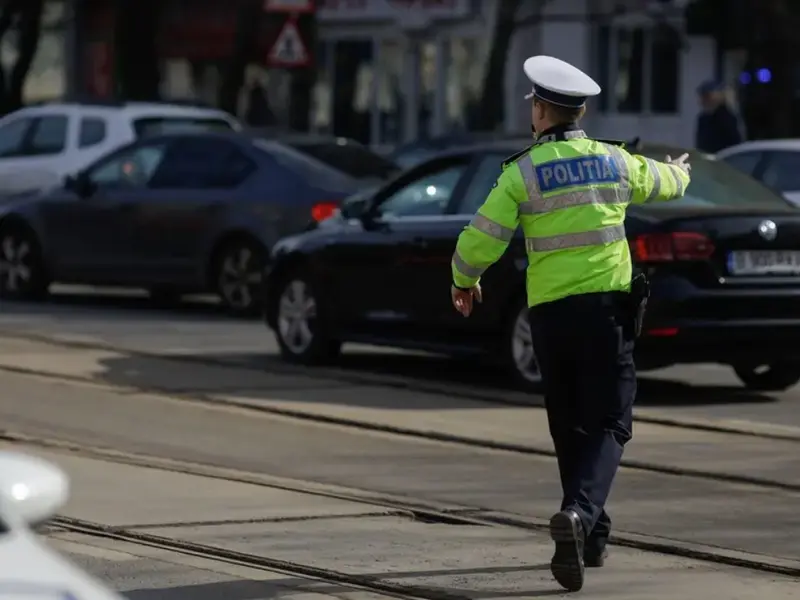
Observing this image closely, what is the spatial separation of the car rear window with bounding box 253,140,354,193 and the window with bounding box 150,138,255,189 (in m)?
0.22

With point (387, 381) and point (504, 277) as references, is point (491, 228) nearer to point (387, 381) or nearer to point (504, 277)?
point (504, 277)

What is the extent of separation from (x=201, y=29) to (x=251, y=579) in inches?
1473

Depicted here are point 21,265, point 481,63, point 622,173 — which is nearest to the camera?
point 622,173

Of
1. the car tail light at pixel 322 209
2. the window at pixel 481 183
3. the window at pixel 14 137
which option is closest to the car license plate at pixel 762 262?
the window at pixel 481 183

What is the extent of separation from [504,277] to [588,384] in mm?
5292

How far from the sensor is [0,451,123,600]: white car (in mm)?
3074

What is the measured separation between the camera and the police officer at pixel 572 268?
22.8 feet

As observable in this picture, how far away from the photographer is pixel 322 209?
17.1 m

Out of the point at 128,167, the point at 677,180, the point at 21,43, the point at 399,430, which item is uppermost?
the point at 21,43

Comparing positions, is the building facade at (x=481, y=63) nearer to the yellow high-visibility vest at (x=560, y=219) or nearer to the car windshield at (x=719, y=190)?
the car windshield at (x=719, y=190)

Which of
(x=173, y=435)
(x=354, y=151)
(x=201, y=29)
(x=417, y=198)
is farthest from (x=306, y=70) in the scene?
(x=173, y=435)

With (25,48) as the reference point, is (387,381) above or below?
below

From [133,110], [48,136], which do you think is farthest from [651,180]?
[48,136]

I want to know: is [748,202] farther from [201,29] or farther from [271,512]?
[201,29]
